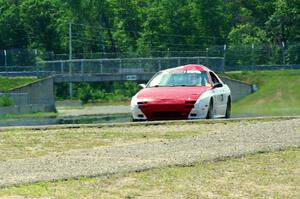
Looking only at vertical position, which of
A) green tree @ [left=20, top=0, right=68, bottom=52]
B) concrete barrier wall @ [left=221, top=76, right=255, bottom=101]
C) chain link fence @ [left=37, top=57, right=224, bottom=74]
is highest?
green tree @ [left=20, top=0, right=68, bottom=52]

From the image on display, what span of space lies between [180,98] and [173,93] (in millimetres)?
281

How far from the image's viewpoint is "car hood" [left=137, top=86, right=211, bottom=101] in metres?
17.8

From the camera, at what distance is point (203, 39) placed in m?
94.4

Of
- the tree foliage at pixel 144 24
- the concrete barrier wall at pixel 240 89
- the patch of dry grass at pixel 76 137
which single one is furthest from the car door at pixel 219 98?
the tree foliage at pixel 144 24

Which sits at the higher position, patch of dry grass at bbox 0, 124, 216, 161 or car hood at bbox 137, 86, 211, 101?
car hood at bbox 137, 86, 211, 101

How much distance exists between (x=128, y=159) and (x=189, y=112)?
7.88 m

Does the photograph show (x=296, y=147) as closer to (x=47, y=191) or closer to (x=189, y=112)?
(x=47, y=191)

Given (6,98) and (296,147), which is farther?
(6,98)

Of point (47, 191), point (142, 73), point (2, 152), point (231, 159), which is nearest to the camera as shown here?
point (47, 191)

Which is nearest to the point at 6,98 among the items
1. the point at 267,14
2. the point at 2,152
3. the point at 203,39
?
the point at 203,39

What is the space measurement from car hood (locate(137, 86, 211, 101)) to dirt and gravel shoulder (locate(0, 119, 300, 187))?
414cm

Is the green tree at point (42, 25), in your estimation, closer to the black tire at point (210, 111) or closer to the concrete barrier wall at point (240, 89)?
the concrete barrier wall at point (240, 89)

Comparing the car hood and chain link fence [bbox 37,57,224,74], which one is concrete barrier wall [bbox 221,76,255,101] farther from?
the car hood

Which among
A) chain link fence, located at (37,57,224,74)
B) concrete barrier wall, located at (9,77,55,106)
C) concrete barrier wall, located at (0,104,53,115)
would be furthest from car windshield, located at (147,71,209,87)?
concrete barrier wall, located at (9,77,55,106)
